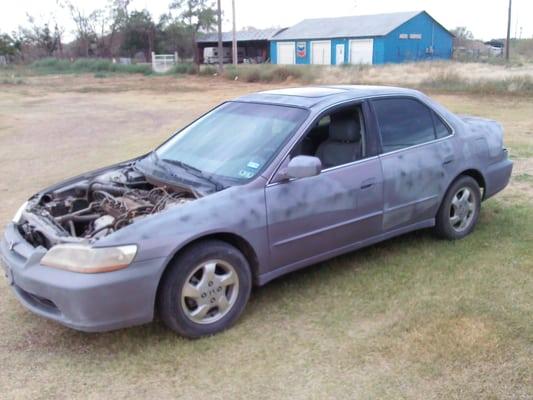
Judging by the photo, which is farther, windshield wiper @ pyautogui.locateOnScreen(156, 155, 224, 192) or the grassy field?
windshield wiper @ pyautogui.locateOnScreen(156, 155, 224, 192)

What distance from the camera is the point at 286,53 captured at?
5838 centimetres

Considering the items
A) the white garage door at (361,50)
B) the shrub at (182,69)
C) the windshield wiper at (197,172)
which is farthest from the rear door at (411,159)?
the white garage door at (361,50)

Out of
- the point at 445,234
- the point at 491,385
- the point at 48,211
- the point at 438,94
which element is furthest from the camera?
the point at 438,94

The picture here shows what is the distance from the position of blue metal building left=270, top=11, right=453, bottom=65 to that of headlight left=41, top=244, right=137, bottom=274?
1977 inches

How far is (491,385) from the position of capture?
3.17 meters

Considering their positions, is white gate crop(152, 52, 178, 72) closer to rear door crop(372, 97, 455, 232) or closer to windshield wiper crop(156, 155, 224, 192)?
rear door crop(372, 97, 455, 232)

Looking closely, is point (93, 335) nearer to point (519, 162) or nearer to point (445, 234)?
point (445, 234)

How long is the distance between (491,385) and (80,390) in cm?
232

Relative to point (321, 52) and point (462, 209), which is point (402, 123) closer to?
point (462, 209)

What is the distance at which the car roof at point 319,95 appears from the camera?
4.52m

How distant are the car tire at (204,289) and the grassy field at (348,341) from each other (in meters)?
0.13

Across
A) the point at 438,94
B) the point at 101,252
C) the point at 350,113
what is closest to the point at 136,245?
the point at 101,252

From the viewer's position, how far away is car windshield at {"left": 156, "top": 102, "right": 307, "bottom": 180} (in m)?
4.19

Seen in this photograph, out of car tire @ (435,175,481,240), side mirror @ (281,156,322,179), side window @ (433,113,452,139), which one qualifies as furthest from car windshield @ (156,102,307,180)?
car tire @ (435,175,481,240)
